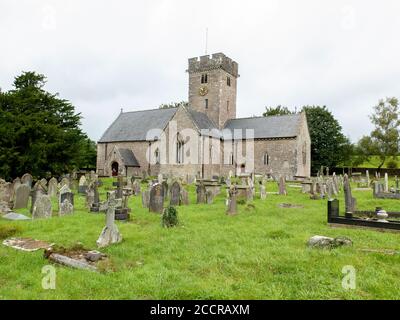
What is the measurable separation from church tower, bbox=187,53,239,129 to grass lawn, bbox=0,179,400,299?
29505mm

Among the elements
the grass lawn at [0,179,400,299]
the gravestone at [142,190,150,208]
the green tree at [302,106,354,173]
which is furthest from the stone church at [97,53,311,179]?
the grass lawn at [0,179,400,299]

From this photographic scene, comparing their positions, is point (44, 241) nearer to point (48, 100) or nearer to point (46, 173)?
point (46, 173)

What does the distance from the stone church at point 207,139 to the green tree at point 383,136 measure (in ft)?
49.9

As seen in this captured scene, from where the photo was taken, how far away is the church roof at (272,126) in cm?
3241

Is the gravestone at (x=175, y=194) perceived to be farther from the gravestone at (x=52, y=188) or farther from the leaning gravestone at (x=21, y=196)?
the gravestone at (x=52, y=188)

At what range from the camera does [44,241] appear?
729cm

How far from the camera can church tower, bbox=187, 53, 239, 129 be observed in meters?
37.5

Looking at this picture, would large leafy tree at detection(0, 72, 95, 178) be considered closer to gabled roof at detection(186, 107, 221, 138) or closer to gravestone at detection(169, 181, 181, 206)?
gravestone at detection(169, 181, 181, 206)

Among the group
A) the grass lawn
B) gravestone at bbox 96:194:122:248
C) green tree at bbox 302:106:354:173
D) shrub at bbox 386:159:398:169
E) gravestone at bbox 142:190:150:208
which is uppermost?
green tree at bbox 302:106:354:173

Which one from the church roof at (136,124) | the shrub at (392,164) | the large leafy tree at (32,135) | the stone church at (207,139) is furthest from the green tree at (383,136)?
the large leafy tree at (32,135)

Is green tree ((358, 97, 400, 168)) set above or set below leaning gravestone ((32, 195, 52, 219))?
above

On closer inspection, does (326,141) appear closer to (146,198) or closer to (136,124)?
(136,124)

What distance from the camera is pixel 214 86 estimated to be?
124 ft
